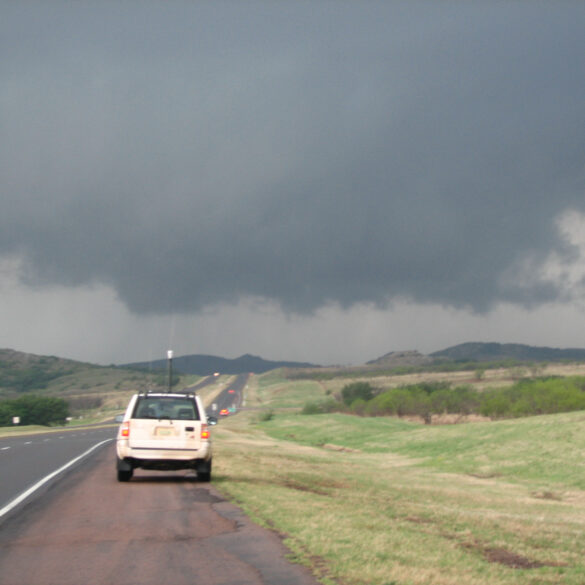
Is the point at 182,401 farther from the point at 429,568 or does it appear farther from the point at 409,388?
the point at 409,388

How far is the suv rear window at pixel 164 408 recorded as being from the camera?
19031mm

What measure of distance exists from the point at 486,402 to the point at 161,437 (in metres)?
72.4

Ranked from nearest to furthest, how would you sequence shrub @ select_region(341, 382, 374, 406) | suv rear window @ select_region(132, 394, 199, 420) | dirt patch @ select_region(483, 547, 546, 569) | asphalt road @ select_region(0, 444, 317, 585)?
asphalt road @ select_region(0, 444, 317, 585) → dirt patch @ select_region(483, 547, 546, 569) → suv rear window @ select_region(132, 394, 199, 420) → shrub @ select_region(341, 382, 374, 406)

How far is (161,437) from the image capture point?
18.7m

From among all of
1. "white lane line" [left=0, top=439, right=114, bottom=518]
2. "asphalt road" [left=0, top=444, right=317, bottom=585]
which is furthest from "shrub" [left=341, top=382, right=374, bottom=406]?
"asphalt road" [left=0, top=444, right=317, bottom=585]

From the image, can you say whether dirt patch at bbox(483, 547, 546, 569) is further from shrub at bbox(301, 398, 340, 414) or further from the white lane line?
shrub at bbox(301, 398, 340, 414)

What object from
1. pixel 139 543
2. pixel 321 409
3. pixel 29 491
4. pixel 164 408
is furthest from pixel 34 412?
pixel 139 543

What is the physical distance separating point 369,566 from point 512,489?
23.5 m

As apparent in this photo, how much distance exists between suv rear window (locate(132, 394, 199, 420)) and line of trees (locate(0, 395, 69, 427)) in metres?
104

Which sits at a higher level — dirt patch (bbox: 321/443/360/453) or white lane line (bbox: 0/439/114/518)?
white lane line (bbox: 0/439/114/518)

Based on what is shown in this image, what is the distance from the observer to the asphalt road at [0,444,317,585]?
8.72 metres

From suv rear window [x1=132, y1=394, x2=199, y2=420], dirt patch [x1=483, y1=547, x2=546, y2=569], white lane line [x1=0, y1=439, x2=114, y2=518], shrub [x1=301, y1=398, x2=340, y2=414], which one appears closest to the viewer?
dirt patch [x1=483, y1=547, x2=546, y2=569]

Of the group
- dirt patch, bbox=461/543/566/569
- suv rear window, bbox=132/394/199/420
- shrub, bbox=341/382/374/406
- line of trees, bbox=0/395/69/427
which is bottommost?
line of trees, bbox=0/395/69/427

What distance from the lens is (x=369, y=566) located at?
9.05 meters
